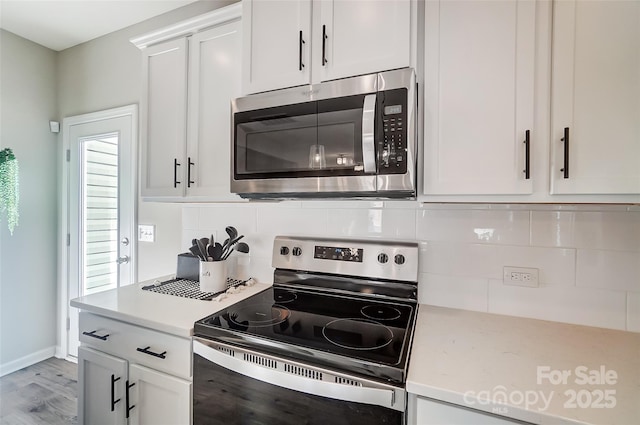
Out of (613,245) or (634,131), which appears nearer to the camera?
(634,131)

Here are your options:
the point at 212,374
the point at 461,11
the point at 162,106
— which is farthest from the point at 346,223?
the point at 162,106

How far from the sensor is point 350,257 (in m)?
1.50

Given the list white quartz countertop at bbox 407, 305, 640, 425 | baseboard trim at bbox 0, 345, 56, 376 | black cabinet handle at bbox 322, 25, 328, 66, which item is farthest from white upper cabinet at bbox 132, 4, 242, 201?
baseboard trim at bbox 0, 345, 56, 376

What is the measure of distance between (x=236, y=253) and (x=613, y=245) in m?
1.77

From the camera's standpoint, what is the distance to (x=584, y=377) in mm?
814

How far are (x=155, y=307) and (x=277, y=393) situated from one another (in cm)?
72

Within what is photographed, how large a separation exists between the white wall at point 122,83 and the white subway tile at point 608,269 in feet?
7.31

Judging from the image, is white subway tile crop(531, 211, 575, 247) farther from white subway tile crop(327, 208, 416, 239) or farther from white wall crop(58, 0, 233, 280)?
white wall crop(58, 0, 233, 280)

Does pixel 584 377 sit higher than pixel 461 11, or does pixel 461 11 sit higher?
pixel 461 11

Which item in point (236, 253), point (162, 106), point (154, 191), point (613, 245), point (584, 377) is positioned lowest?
point (584, 377)

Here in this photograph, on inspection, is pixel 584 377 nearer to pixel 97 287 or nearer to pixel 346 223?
pixel 346 223

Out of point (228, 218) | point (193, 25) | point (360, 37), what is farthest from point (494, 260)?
point (193, 25)

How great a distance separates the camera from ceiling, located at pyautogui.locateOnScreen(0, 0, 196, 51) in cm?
209

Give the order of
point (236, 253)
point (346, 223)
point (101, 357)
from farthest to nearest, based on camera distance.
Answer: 1. point (236, 253)
2. point (346, 223)
3. point (101, 357)
